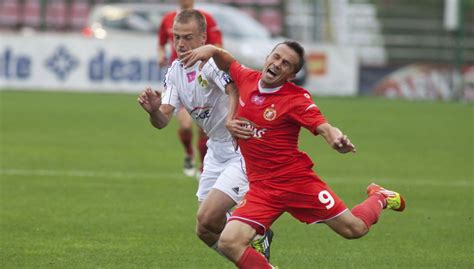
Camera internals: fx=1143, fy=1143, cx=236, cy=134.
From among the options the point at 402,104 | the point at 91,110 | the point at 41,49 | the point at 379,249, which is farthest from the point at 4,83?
the point at 379,249

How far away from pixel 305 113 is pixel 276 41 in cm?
2180

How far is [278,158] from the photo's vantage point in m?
7.55

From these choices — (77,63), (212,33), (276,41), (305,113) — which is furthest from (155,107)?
(276,41)

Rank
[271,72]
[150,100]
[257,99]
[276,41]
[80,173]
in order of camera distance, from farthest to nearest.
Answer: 1. [276,41]
2. [80,173]
3. [150,100]
4. [257,99]
5. [271,72]

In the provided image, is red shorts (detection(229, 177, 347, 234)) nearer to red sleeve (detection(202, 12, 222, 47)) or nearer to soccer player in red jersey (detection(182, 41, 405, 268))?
soccer player in red jersey (detection(182, 41, 405, 268))

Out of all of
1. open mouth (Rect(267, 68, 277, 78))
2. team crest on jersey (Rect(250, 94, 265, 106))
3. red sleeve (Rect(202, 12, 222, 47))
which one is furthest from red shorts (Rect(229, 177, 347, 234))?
red sleeve (Rect(202, 12, 222, 47))

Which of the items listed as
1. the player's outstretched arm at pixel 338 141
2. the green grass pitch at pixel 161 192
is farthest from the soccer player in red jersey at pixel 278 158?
the green grass pitch at pixel 161 192

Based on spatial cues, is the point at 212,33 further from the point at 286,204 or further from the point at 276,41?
the point at 276,41

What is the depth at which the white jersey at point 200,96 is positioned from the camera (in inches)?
335

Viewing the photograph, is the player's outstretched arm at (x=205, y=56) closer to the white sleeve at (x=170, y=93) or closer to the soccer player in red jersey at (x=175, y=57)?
the white sleeve at (x=170, y=93)

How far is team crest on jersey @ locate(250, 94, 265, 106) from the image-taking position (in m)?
7.61

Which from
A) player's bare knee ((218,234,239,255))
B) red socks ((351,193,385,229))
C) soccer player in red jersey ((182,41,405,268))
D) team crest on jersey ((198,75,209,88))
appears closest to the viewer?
player's bare knee ((218,234,239,255))

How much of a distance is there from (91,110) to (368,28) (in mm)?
11823

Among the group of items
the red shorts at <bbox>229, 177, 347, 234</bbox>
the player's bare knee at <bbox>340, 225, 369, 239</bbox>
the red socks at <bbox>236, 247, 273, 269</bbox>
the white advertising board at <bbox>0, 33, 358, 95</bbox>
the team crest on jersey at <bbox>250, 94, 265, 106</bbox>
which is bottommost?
the white advertising board at <bbox>0, 33, 358, 95</bbox>
